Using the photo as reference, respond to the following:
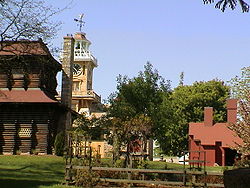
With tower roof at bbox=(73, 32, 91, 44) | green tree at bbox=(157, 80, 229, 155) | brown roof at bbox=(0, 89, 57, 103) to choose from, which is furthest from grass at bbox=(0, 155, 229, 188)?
tower roof at bbox=(73, 32, 91, 44)

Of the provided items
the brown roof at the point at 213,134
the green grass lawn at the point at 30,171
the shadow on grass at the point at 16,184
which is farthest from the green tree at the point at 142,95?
the shadow on grass at the point at 16,184

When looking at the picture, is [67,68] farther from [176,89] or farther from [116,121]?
[176,89]

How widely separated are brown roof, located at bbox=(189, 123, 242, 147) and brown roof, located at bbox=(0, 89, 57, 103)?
59.7ft

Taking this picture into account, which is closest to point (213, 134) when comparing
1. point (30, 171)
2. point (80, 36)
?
point (30, 171)

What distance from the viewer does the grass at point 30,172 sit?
49.6 ft

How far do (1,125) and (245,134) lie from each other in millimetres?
19687

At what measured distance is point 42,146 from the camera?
109 feet

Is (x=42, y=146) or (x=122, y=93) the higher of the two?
(x=122, y=93)

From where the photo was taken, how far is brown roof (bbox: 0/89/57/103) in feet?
108

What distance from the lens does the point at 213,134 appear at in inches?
1731

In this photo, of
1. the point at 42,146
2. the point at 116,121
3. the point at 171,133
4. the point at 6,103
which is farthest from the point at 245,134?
the point at 171,133

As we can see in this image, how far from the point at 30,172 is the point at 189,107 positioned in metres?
37.6

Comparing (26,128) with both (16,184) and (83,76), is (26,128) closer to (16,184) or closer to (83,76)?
(16,184)

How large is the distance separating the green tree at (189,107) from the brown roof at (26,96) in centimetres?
2262
